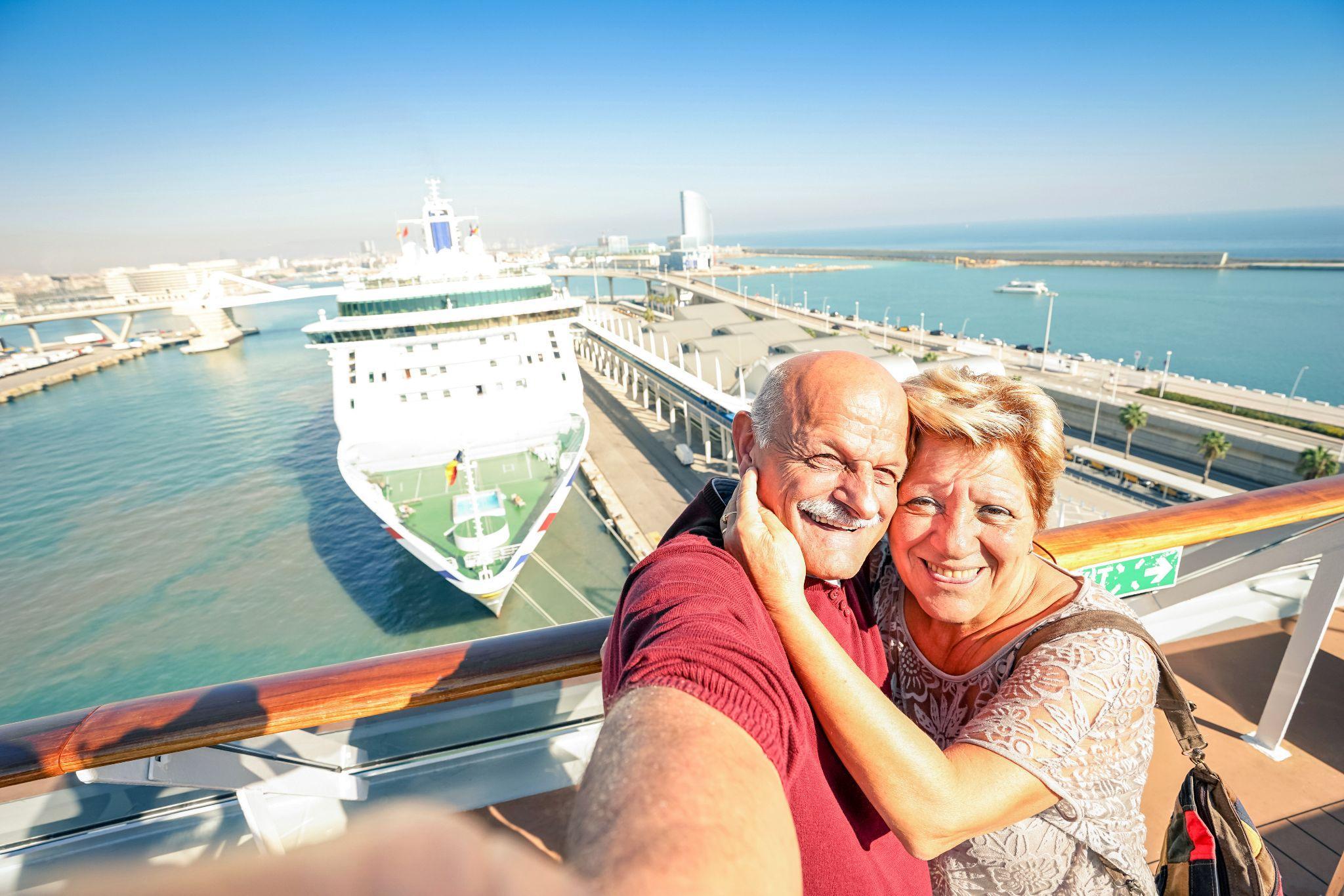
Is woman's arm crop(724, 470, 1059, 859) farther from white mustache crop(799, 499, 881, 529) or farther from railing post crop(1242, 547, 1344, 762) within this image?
railing post crop(1242, 547, 1344, 762)

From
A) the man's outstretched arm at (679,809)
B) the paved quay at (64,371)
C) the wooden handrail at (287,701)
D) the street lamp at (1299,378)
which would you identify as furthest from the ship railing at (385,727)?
the paved quay at (64,371)

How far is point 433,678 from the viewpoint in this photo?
51.4 inches

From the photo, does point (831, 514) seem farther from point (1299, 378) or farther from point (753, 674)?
point (1299, 378)

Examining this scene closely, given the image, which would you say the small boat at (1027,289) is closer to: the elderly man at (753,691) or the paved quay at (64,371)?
the elderly man at (753,691)

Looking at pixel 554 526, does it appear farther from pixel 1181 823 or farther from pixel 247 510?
pixel 1181 823

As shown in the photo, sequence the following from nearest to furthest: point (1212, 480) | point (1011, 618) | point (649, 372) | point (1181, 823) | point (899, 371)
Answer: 1. point (1011, 618)
2. point (1181, 823)
3. point (899, 371)
4. point (1212, 480)
5. point (649, 372)

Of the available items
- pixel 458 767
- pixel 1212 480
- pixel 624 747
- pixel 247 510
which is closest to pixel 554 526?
pixel 247 510

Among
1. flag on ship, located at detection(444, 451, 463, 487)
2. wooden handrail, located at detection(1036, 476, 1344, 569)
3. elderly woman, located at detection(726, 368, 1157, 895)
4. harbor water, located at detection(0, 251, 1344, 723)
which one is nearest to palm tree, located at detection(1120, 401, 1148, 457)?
harbor water, located at detection(0, 251, 1344, 723)

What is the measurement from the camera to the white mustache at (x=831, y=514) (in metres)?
1.25

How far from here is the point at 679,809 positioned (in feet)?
1.91

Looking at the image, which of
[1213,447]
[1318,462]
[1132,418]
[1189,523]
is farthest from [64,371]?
[1318,462]

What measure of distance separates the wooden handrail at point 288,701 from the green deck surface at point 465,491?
1140 cm

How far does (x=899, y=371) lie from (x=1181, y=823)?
1289 mm

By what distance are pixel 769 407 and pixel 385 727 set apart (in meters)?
1.43
